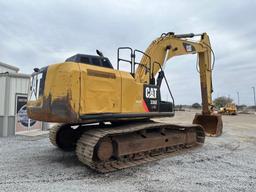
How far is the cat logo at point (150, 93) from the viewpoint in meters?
7.57

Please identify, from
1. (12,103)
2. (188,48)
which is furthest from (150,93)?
(12,103)

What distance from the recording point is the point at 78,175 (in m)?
5.96

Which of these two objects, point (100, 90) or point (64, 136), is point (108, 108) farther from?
point (64, 136)

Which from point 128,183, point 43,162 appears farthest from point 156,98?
point 43,162

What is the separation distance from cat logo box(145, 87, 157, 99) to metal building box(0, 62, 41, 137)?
25.1 feet

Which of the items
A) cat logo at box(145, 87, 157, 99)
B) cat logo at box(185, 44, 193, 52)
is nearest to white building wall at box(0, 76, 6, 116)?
cat logo at box(145, 87, 157, 99)

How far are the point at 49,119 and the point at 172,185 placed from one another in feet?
10.2

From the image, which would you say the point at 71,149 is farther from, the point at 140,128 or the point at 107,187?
the point at 107,187

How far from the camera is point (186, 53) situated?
33.1 ft

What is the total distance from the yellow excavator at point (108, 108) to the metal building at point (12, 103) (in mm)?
4869

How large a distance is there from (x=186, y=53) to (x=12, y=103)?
8267 millimetres

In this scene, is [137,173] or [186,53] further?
[186,53]

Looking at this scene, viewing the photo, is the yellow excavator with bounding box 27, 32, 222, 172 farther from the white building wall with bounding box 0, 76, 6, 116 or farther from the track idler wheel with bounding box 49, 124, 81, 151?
the white building wall with bounding box 0, 76, 6, 116

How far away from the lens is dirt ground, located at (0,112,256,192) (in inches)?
202
